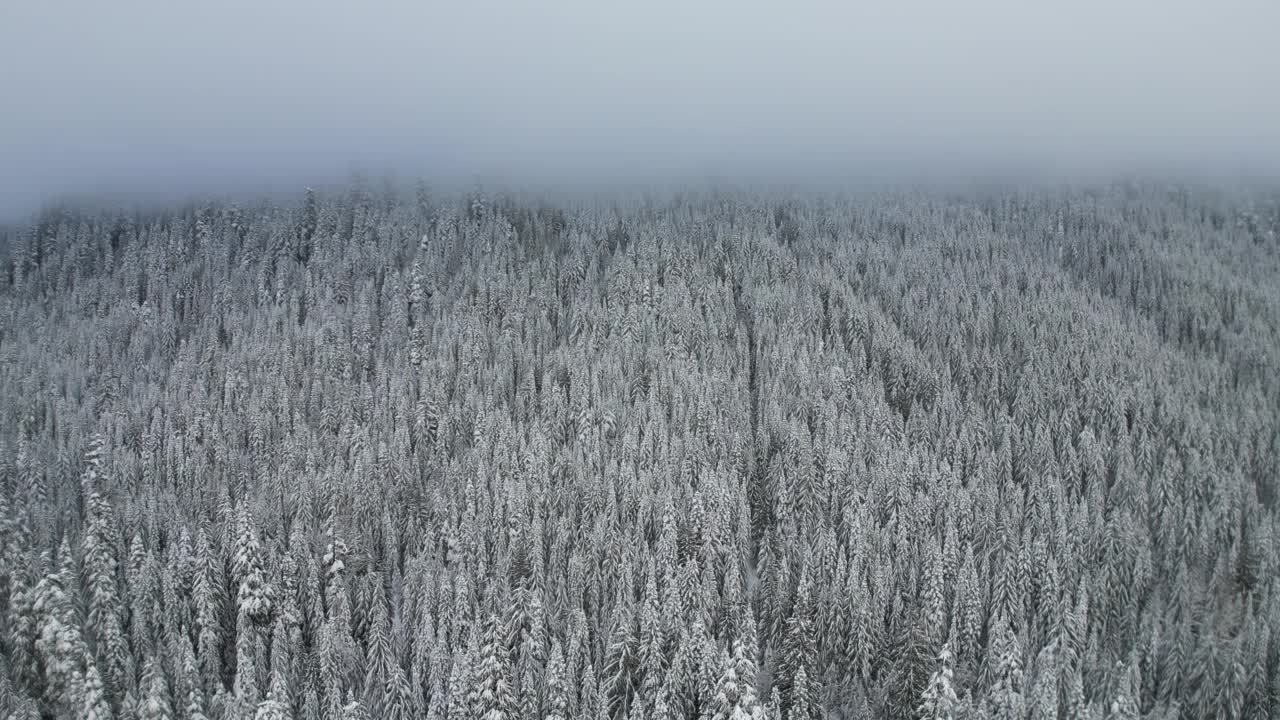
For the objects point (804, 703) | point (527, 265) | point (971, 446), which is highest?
point (527, 265)

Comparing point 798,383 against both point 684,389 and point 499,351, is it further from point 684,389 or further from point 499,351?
point 499,351

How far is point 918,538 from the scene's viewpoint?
85.3 meters

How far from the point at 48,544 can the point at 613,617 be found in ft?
163

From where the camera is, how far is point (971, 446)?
101375 millimetres

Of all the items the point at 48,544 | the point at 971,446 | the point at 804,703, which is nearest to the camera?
the point at 804,703

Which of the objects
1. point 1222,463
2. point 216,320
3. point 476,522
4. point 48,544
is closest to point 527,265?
point 216,320

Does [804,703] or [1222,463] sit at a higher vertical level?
[1222,463]

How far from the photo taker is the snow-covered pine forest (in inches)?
2623

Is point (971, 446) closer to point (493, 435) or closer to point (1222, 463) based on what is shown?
point (1222, 463)

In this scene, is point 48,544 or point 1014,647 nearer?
point 1014,647

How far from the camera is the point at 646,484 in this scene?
89562mm

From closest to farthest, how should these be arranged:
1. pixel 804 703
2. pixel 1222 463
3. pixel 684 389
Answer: pixel 804 703 < pixel 1222 463 < pixel 684 389

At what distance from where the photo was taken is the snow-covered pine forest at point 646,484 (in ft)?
219

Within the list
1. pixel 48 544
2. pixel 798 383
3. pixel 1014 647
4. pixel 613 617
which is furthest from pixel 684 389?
pixel 48 544
